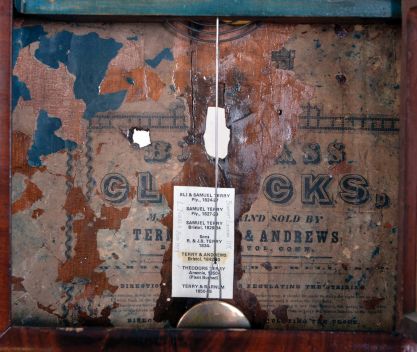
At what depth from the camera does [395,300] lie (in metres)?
1.00

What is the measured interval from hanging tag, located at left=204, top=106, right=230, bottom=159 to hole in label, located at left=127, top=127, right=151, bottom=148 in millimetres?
104

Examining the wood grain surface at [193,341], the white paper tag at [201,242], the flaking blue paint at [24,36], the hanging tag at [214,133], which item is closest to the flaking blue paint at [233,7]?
the flaking blue paint at [24,36]

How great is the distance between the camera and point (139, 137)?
1016mm

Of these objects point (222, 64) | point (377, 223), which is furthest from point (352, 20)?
point (377, 223)

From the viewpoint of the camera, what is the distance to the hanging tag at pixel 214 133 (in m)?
1.01

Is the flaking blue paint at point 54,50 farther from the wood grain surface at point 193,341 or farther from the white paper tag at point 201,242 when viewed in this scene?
the wood grain surface at point 193,341

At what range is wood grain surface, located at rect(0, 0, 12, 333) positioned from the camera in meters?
0.97

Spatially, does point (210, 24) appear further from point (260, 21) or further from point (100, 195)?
point (100, 195)

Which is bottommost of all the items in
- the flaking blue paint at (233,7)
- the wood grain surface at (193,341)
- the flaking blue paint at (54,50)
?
the wood grain surface at (193,341)

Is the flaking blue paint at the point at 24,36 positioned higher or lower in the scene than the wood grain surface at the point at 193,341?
higher

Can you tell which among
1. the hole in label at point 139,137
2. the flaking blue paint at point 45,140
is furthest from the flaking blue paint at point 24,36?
the hole in label at point 139,137

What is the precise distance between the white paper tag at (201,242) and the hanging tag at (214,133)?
68 mm

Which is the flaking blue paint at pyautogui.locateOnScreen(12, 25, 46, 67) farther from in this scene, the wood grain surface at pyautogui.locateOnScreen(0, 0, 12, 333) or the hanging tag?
the hanging tag

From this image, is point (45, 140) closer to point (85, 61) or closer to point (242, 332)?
point (85, 61)
